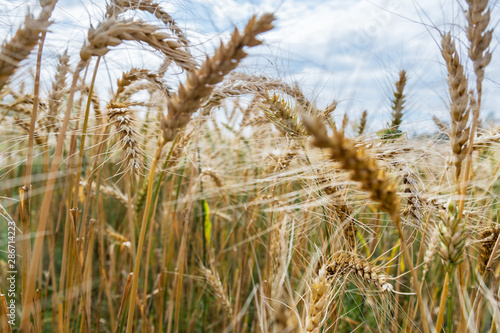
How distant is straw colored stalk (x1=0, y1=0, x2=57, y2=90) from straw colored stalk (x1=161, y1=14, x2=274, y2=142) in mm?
292

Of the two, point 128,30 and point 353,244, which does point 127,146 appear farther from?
point 353,244

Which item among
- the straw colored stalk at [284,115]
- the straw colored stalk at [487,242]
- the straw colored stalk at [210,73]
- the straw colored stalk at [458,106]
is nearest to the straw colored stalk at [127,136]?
the straw colored stalk at [210,73]

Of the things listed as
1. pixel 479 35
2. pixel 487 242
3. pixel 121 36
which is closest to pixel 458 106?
pixel 479 35

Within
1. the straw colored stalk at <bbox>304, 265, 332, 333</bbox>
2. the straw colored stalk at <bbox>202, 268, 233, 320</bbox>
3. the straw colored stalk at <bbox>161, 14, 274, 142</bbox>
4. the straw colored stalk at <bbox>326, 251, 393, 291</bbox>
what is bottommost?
the straw colored stalk at <bbox>202, 268, 233, 320</bbox>

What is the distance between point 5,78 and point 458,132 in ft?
3.30

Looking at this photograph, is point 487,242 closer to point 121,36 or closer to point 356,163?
point 356,163

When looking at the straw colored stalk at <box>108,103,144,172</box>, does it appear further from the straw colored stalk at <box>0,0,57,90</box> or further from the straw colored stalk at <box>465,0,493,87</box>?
the straw colored stalk at <box>465,0,493,87</box>

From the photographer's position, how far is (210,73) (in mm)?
638

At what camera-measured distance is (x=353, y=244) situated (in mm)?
1024

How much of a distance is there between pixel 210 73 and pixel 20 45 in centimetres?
38

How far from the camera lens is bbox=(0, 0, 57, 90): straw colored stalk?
0.63 metres

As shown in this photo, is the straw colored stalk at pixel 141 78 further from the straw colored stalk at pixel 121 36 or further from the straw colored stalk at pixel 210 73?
the straw colored stalk at pixel 210 73

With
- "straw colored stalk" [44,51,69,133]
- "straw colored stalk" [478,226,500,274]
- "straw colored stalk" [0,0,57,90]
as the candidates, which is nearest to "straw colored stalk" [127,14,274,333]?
"straw colored stalk" [0,0,57,90]

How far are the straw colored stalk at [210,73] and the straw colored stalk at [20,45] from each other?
0.29m
